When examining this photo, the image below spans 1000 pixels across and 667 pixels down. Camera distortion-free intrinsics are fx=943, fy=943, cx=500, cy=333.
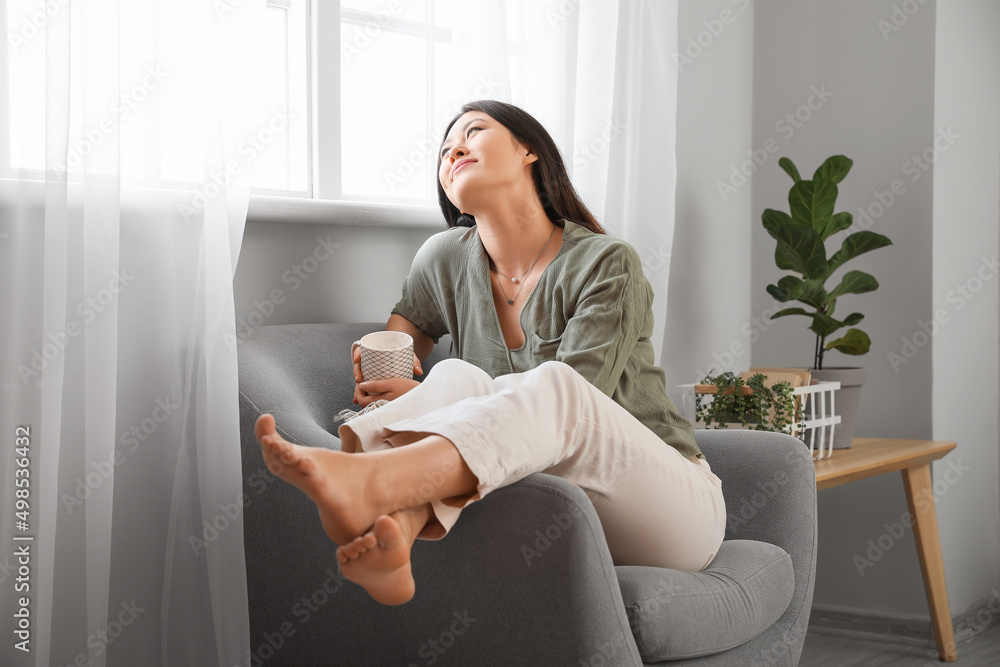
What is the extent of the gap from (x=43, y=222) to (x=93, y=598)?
553mm

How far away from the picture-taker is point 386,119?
2115 mm

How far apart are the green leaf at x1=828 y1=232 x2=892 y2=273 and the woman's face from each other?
3.63 feet

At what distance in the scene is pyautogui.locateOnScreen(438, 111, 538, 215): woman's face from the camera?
171cm

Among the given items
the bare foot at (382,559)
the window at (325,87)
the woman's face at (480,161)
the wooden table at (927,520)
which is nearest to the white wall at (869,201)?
the wooden table at (927,520)

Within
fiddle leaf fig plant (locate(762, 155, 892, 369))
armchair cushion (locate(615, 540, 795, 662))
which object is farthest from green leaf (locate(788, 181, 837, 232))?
armchair cushion (locate(615, 540, 795, 662))

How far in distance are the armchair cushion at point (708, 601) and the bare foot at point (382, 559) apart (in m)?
0.34

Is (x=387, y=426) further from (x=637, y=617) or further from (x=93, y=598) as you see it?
(x=93, y=598)

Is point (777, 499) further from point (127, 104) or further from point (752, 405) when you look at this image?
point (127, 104)

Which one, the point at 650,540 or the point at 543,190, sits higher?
the point at 543,190

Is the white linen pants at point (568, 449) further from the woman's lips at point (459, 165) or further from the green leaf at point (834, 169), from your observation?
the green leaf at point (834, 169)

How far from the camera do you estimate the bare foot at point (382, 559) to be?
39.6 inches

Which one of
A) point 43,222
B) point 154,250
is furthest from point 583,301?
point 43,222

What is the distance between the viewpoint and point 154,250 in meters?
1.49

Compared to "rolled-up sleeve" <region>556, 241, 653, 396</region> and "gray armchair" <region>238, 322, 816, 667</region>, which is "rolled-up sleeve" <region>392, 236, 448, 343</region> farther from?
"rolled-up sleeve" <region>556, 241, 653, 396</region>
